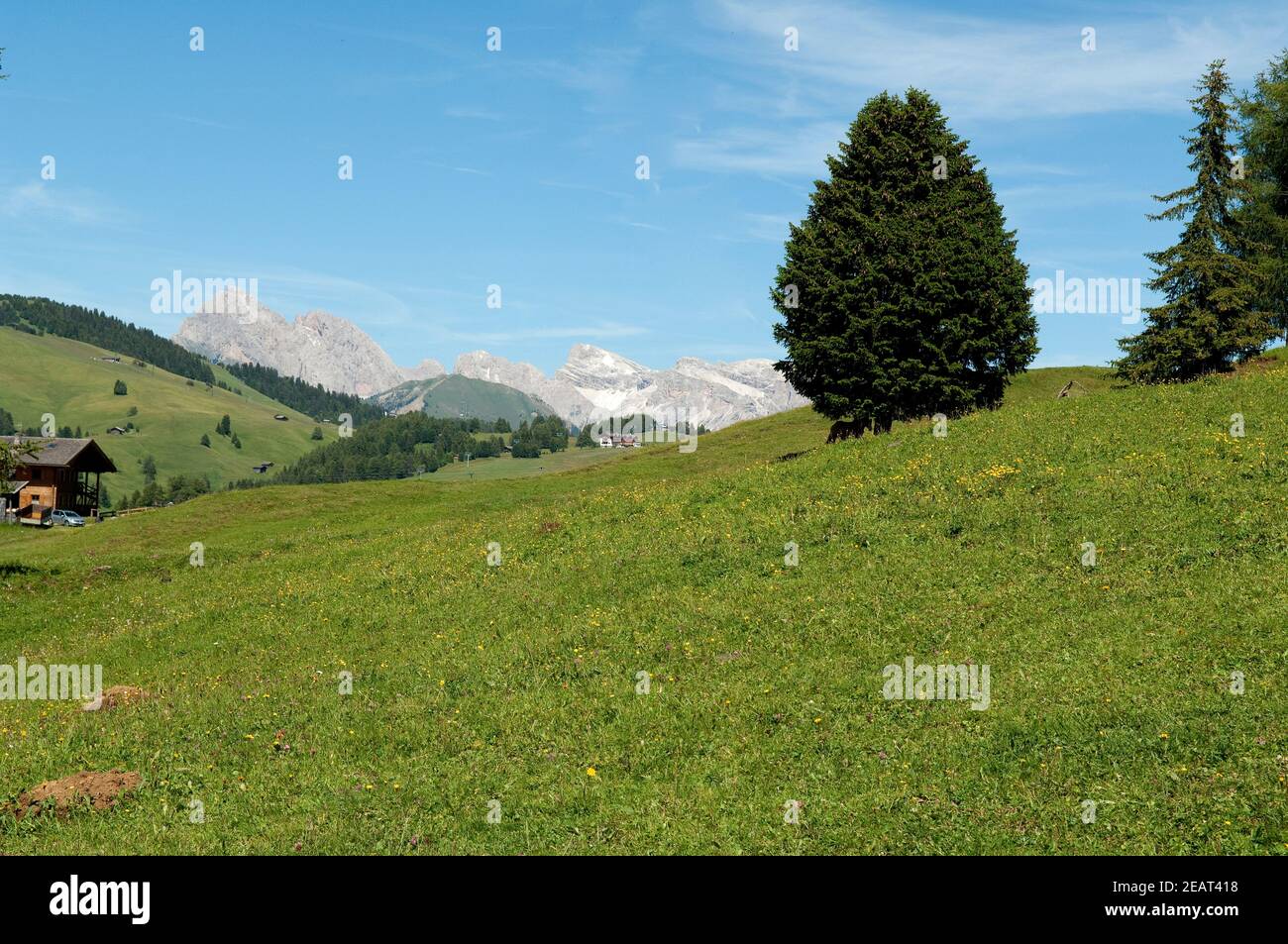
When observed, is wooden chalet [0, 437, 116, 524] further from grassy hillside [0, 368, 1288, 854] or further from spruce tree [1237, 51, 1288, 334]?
spruce tree [1237, 51, 1288, 334]

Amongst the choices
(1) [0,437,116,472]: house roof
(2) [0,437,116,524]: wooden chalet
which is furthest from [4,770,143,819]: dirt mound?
(1) [0,437,116,472]: house roof

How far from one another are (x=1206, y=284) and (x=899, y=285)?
80.9 feet

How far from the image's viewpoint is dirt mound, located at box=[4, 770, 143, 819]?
15.8m

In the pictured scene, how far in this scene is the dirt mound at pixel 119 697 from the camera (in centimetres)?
2259

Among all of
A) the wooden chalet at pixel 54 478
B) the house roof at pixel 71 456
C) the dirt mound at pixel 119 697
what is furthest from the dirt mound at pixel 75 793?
the house roof at pixel 71 456

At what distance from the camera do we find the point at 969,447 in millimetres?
35312

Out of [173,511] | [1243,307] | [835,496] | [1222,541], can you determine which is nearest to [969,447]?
[835,496]

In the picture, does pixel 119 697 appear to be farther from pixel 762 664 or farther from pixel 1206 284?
pixel 1206 284

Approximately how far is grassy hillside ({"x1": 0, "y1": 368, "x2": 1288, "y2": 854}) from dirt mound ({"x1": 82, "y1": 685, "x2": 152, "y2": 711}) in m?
0.59

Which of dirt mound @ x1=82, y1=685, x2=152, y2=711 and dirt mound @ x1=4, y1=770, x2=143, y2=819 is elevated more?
dirt mound @ x1=82, y1=685, x2=152, y2=711

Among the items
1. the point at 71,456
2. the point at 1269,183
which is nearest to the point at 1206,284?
the point at 1269,183

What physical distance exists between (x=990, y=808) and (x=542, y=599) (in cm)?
1651

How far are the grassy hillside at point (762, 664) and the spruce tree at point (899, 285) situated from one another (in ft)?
43.8
